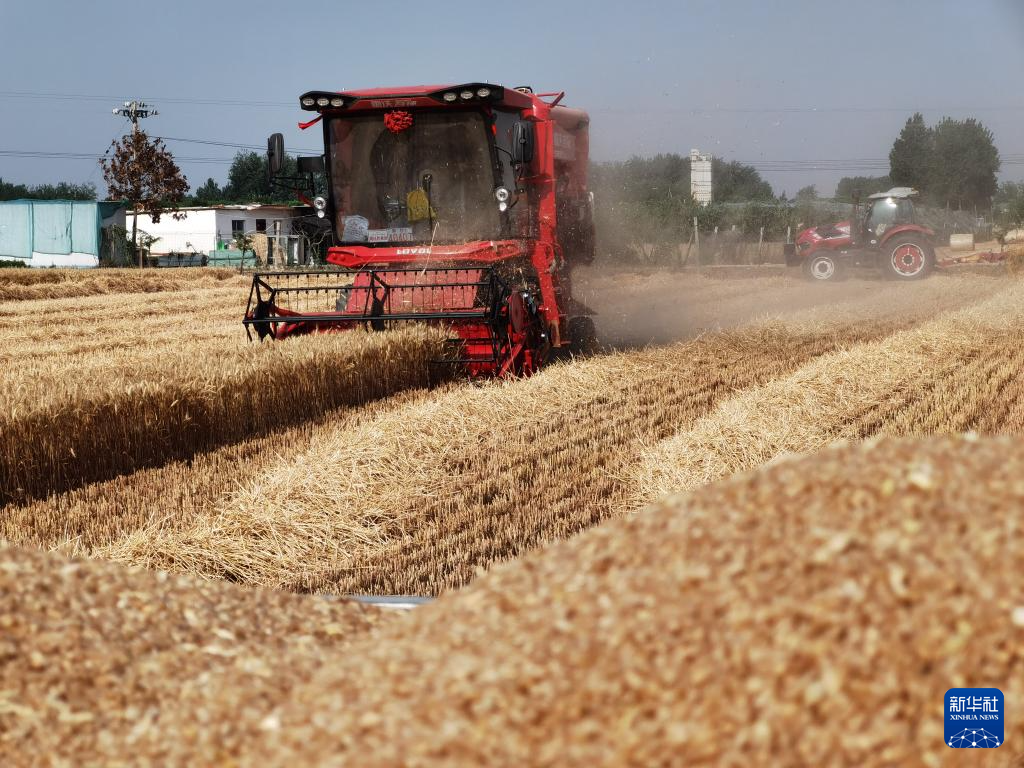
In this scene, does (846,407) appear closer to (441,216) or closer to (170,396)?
(441,216)

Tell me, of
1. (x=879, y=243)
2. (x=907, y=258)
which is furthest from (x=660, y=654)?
(x=907, y=258)

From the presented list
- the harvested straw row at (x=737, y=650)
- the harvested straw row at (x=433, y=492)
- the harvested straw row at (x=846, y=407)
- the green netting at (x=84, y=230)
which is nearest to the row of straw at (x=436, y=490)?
the harvested straw row at (x=433, y=492)

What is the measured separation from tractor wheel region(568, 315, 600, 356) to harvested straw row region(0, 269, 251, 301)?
1274 cm

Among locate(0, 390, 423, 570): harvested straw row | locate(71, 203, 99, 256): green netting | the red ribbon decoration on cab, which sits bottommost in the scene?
locate(0, 390, 423, 570): harvested straw row

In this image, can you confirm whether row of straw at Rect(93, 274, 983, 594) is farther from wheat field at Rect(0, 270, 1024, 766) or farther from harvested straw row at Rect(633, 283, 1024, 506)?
harvested straw row at Rect(633, 283, 1024, 506)

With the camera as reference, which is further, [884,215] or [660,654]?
[884,215]

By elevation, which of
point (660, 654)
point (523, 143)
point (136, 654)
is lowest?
point (136, 654)

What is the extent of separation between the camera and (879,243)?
71.8ft

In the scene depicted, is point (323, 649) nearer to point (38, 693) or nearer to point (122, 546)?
point (38, 693)

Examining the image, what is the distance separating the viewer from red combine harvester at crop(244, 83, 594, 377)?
922 cm

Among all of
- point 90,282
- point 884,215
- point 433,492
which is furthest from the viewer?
point 884,215

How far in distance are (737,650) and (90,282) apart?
2122cm

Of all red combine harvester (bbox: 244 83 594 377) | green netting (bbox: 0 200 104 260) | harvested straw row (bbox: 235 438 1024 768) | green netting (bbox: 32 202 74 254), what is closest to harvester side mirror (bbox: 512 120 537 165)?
red combine harvester (bbox: 244 83 594 377)

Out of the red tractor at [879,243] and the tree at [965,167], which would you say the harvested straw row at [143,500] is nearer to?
the red tractor at [879,243]
